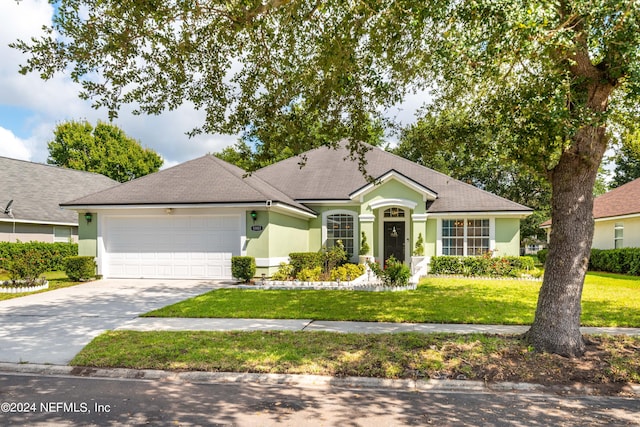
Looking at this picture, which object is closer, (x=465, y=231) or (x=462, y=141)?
(x=462, y=141)

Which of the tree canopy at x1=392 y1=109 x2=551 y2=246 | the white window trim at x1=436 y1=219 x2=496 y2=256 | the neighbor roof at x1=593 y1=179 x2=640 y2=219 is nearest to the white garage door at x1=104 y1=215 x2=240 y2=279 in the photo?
A: the tree canopy at x1=392 y1=109 x2=551 y2=246

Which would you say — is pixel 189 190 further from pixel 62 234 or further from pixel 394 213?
pixel 62 234

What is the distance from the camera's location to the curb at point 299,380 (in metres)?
5.43

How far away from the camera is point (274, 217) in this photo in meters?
16.3

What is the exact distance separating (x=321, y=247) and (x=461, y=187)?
7774 mm

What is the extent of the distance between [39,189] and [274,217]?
1595 centimetres

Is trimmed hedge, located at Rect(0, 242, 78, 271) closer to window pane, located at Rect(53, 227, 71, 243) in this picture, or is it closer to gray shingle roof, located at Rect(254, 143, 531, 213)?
window pane, located at Rect(53, 227, 71, 243)

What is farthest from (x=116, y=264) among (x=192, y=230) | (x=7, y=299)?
(x=7, y=299)

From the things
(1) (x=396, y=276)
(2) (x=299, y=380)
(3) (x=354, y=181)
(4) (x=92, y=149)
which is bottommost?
(2) (x=299, y=380)

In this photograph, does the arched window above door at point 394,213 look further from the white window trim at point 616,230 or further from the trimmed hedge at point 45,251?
the trimmed hedge at point 45,251

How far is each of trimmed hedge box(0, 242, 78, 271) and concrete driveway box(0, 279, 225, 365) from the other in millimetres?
5831

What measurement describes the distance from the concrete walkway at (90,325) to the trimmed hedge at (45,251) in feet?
25.1

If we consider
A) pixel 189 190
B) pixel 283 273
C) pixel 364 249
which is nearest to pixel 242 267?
pixel 283 273

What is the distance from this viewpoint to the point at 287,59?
8.10 meters
